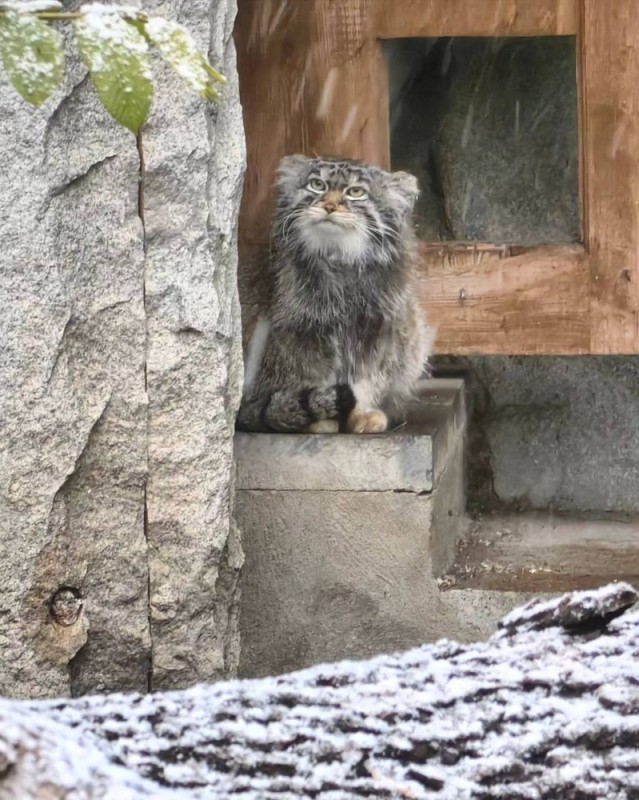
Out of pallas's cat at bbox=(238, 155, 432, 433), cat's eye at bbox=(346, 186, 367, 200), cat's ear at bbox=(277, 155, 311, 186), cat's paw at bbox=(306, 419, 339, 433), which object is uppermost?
cat's ear at bbox=(277, 155, 311, 186)

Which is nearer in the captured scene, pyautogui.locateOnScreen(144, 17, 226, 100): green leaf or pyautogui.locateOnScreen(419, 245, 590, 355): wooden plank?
pyautogui.locateOnScreen(144, 17, 226, 100): green leaf

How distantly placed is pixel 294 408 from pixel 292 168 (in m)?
0.84

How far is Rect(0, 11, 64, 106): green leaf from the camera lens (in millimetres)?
1332

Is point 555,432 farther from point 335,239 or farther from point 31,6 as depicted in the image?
point 31,6

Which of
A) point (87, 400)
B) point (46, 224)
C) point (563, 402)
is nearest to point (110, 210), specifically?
point (46, 224)

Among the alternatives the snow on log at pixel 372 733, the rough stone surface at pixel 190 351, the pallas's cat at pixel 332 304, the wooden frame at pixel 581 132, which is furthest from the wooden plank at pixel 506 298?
the snow on log at pixel 372 733

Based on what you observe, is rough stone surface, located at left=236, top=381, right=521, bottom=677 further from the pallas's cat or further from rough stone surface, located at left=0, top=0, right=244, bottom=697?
rough stone surface, located at left=0, top=0, right=244, bottom=697

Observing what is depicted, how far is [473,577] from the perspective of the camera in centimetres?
456

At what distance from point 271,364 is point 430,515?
78 cm

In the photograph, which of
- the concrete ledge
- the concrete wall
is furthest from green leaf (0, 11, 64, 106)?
the concrete wall

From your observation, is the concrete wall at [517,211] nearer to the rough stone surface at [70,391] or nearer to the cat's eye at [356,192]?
the cat's eye at [356,192]

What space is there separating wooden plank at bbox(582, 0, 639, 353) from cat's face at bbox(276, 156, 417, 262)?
0.72m

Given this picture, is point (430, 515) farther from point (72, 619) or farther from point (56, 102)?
point (56, 102)

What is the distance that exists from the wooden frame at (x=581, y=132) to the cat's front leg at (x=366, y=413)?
0.46 metres
